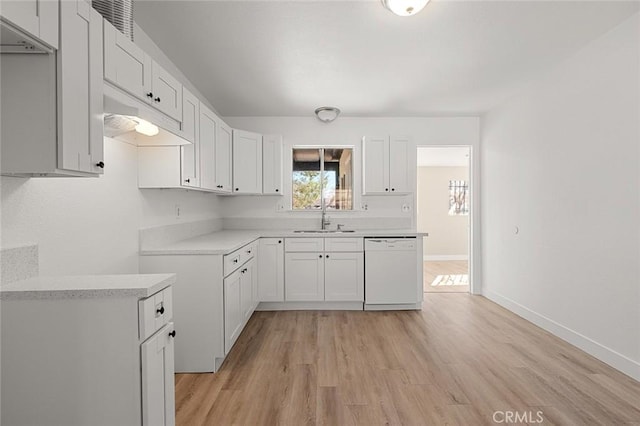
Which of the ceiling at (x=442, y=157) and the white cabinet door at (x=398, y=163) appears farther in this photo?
the ceiling at (x=442, y=157)

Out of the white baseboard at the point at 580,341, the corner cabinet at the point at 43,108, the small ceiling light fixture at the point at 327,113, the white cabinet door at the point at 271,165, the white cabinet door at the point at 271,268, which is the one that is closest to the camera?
the corner cabinet at the point at 43,108

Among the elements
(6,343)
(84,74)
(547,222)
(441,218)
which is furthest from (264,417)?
(441,218)

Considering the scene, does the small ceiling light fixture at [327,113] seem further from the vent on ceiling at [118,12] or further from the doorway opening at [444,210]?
the doorway opening at [444,210]

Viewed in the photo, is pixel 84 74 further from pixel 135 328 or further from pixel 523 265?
pixel 523 265

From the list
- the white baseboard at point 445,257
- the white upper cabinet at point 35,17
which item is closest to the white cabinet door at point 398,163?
the white upper cabinet at point 35,17

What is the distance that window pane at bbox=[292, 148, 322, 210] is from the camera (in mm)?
4605

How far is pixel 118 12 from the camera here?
1.72 meters

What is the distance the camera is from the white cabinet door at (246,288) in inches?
119

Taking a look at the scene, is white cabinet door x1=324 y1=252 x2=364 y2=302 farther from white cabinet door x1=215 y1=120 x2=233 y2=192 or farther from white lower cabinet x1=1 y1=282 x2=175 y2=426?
white lower cabinet x1=1 y1=282 x2=175 y2=426

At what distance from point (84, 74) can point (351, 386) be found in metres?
2.35

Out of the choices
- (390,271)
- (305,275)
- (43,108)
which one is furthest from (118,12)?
(390,271)

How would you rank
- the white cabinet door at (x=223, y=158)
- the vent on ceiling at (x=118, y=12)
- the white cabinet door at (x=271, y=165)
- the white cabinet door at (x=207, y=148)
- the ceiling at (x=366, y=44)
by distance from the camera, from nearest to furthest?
1. the vent on ceiling at (x=118, y=12)
2. the ceiling at (x=366, y=44)
3. the white cabinet door at (x=207, y=148)
4. the white cabinet door at (x=223, y=158)
5. the white cabinet door at (x=271, y=165)

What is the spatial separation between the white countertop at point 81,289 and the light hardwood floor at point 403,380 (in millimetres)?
1051

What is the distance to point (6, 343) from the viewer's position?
48.3 inches
